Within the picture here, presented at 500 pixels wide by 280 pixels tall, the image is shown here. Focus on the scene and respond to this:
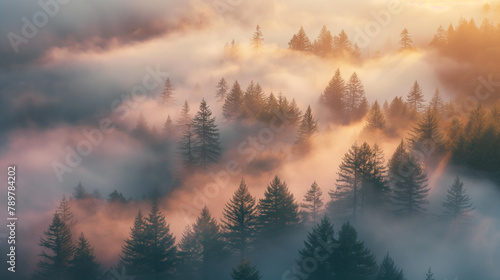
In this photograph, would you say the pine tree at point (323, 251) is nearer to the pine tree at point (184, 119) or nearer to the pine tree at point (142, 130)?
the pine tree at point (184, 119)

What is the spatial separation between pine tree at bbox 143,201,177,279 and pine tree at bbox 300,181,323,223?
57.0ft

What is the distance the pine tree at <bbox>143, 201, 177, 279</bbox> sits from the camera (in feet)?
164

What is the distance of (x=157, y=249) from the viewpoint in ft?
164

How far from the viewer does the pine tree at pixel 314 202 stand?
56625mm

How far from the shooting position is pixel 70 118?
156m

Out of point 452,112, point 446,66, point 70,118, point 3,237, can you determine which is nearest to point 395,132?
point 452,112

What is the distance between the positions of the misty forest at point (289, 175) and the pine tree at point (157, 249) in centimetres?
14

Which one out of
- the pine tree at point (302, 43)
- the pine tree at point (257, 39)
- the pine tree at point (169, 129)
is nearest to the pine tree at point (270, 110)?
the pine tree at point (169, 129)

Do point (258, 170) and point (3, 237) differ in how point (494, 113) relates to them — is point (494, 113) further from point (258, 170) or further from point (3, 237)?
point (3, 237)

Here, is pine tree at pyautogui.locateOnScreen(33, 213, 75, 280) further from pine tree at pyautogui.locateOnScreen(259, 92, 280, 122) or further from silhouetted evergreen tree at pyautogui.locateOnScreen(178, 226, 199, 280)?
pine tree at pyautogui.locateOnScreen(259, 92, 280, 122)

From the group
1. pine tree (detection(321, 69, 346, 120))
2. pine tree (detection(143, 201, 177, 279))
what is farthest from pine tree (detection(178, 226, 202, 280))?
pine tree (detection(321, 69, 346, 120))

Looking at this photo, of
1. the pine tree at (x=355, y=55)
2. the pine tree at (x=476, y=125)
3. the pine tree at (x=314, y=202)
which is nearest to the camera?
the pine tree at (x=314, y=202)

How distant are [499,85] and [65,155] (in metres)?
107

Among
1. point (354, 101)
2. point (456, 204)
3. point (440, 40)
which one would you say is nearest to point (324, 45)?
point (440, 40)
